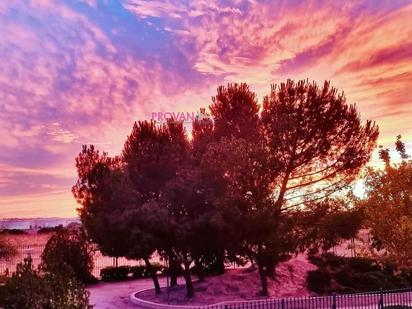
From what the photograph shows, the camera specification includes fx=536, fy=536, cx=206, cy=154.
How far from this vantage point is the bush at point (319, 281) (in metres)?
29.4

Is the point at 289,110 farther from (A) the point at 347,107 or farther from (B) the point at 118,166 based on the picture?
(B) the point at 118,166

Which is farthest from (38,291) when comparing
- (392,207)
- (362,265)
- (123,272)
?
(123,272)

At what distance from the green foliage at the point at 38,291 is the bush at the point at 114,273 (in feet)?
80.5

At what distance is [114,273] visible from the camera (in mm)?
38750

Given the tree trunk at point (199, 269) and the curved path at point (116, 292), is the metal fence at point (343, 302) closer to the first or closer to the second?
the tree trunk at point (199, 269)

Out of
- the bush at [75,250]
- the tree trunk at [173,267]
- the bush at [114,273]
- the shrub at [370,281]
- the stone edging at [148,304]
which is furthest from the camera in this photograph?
the bush at [114,273]

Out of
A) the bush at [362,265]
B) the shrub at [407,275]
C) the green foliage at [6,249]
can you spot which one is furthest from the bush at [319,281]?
the green foliage at [6,249]

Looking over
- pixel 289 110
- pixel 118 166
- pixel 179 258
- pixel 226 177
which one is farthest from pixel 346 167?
pixel 118 166

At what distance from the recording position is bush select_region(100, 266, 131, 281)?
127 feet

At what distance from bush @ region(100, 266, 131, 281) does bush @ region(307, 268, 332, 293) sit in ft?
47.9

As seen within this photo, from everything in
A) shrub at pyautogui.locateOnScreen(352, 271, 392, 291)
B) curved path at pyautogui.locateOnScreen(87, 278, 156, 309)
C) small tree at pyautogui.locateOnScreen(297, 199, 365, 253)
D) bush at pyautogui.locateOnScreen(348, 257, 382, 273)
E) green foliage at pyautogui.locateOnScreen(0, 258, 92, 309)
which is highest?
small tree at pyautogui.locateOnScreen(297, 199, 365, 253)

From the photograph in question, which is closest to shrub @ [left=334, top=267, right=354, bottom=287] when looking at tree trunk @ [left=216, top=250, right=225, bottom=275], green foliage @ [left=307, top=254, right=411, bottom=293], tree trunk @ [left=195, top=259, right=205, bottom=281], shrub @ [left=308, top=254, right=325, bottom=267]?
green foliage @ [left=307, top=254, right=411, bottom=293]

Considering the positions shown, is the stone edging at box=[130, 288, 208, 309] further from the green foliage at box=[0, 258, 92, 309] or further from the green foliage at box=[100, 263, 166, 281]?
the green foliage at box=[0, 258, 92, 309]

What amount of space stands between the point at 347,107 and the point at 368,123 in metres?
1.65
